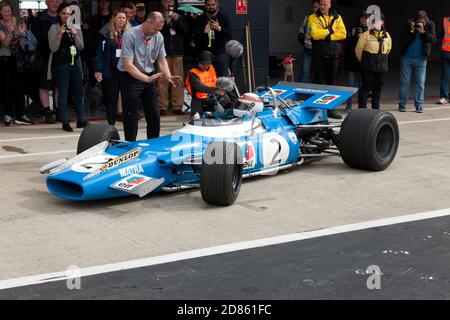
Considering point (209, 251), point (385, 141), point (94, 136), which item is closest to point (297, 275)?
point (209, 251)

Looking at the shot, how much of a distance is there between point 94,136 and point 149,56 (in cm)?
148

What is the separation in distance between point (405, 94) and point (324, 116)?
466cm

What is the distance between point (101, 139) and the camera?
856 cm

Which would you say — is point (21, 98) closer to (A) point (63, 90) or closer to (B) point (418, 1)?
(A) point (63, 90)

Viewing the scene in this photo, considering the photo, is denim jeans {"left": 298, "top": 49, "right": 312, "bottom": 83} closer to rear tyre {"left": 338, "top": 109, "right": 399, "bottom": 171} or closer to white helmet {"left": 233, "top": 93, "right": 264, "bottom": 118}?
rear tyre {"left": 338, "top": 109, "right": 399, "bottom": 171}

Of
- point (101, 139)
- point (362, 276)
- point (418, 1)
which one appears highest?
point (418, 1)

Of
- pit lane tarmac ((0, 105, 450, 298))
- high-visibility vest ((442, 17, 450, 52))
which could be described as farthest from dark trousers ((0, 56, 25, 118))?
high-visibility vest ((442, 17, 450, 52))

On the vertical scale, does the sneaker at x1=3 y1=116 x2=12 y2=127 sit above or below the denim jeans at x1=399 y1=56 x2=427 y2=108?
below

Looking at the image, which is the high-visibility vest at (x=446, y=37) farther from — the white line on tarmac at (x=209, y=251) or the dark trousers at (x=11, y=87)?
the white line on tarmac at (x=209, y=251)

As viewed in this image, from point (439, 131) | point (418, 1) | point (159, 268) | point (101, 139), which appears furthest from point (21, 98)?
point (418, 1)

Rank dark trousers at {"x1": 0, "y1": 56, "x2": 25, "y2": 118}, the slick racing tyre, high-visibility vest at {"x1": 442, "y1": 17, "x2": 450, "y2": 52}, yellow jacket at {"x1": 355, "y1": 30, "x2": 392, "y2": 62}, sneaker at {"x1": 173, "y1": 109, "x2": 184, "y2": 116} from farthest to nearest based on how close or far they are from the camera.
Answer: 1. high-visibility vest at {"x1": 442, "y1": 17, "x2": 450, "y2": 52}
2. sneaker at {"x1": 173, "y1": 109, "x2": 184, "y2": 116}
3. yellow jacket at {"x1": 355, "y1": 30, "x2": 392, "y2": 62}
4. dark trousers at {"x1": 0, "y1": 56, "x2": 25, "y2": 118}
5. the slick racing tyre

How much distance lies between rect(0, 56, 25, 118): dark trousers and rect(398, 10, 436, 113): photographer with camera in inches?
251

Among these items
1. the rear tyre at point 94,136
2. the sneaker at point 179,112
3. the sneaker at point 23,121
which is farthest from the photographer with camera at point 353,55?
the rear tyre at point 94,136

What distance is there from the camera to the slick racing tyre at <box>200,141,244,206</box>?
7277 mm
